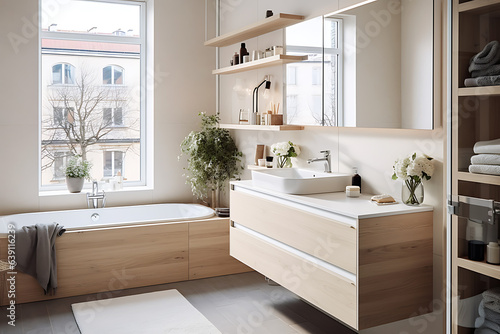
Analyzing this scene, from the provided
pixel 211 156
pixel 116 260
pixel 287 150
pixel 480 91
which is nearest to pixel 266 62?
pixel 287 150

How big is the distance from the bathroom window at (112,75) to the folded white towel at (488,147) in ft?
13.3

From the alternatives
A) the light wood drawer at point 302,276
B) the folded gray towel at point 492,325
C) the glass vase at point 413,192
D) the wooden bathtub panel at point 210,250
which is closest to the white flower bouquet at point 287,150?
the light wood drawer at point 302,276

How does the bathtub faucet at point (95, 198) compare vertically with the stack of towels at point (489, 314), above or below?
above

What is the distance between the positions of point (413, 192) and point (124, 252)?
240 centimetres

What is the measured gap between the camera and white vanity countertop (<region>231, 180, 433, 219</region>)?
2.59 m

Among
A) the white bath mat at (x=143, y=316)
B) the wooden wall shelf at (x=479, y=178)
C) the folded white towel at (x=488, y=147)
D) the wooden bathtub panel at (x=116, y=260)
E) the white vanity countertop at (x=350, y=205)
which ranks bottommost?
the white bath mat at (x=143, y=316)

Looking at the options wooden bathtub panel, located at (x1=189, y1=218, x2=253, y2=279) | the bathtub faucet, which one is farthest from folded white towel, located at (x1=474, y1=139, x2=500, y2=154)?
the bathtub faucet

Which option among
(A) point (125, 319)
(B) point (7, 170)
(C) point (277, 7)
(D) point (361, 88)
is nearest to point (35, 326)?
(A) point (125, 319)

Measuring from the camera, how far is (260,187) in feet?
11.6

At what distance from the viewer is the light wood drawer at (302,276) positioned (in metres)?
2.65

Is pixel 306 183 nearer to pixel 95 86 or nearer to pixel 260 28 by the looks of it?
pixel 260 28

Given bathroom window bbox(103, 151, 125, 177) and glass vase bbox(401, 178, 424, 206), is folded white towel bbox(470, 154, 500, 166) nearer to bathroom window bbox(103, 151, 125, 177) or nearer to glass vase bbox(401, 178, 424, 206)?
glass vase bbox(401, 178, 424, 206)

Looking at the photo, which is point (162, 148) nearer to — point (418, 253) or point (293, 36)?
point (293, 36)

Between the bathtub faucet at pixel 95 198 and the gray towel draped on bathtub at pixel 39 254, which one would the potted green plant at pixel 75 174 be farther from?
the gray towel draped on bathtub at pixel 39 254
